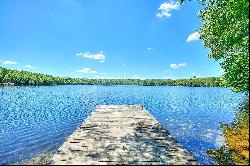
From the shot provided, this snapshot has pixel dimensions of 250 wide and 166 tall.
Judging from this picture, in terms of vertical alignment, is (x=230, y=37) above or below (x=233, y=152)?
above

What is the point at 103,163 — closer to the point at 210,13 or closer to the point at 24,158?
the point at 24,158

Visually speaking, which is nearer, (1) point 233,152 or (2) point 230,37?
(1) point 233,152

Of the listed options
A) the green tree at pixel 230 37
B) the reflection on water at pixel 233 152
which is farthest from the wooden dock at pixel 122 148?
the green tree at pixel 230 37

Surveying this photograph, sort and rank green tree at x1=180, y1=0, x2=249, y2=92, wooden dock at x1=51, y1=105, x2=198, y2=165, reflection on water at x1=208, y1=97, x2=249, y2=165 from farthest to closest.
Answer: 1. green tree at x1=180, y1=0, x2=249, y2=92
2. reflection on water at x1=208, y1=97, x2=249, y2=165
3. wooden dock at x1=51, y1=105, x2=198, y2=165

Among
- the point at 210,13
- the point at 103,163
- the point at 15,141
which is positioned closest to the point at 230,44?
the point at 210,13

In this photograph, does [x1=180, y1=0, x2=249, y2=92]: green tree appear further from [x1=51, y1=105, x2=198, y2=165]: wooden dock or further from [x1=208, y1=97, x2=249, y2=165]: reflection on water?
[x1=51, y1=105, x2=198, y2=165]: wooden dock

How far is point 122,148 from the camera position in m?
17.5

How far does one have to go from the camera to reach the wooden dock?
15.0m

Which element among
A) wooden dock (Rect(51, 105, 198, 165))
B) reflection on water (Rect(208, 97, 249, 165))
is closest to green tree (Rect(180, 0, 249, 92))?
reflection on water (Rect(208, 97, 249, 165))

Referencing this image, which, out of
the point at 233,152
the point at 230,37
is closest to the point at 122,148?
the point at 233,152

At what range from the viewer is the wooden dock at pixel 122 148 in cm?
1502

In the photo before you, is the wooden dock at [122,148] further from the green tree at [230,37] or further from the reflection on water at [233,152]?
the green tree at [230,37]

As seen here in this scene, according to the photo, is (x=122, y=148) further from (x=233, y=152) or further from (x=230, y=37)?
(x=230, y=37)

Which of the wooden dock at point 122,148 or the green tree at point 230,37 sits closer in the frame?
the wooden dock at point 122,148
